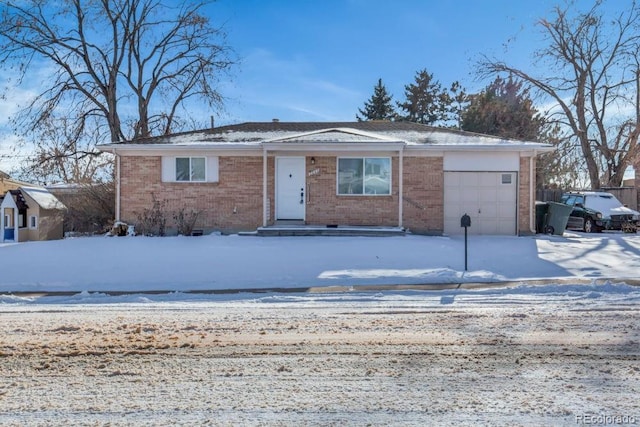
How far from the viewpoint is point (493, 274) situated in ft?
35.4

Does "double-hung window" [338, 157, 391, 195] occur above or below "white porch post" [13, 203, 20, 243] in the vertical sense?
above

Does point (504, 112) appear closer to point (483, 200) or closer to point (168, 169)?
point (483, 200)

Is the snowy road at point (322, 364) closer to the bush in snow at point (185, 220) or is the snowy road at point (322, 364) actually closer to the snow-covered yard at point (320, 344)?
the snow-covered yard at point (320, 344)

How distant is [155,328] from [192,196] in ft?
37.8

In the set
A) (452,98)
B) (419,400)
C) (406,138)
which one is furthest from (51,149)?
(452,98)

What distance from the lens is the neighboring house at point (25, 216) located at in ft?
60.4

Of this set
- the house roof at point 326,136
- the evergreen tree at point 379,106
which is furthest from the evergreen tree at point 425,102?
the house roof at point 326,136

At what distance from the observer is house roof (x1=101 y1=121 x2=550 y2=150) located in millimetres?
16781

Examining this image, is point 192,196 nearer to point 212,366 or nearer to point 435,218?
point 435,218

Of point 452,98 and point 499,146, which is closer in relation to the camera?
point 499,146

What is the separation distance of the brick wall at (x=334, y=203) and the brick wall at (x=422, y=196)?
1.60 ft

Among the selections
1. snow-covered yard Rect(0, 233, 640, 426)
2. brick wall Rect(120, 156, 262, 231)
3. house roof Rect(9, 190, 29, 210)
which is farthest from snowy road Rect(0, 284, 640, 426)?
house roof Rect(9, 190, 29, 210)

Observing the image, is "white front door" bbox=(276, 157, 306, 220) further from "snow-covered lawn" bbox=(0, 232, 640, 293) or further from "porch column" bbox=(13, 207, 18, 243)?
"porch column" bbox=(13, 207, 18, 243)

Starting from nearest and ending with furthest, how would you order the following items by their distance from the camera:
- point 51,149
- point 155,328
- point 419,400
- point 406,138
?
1. point 419,400
2. point 155,328
3. point 406,138
4. point 51,149
